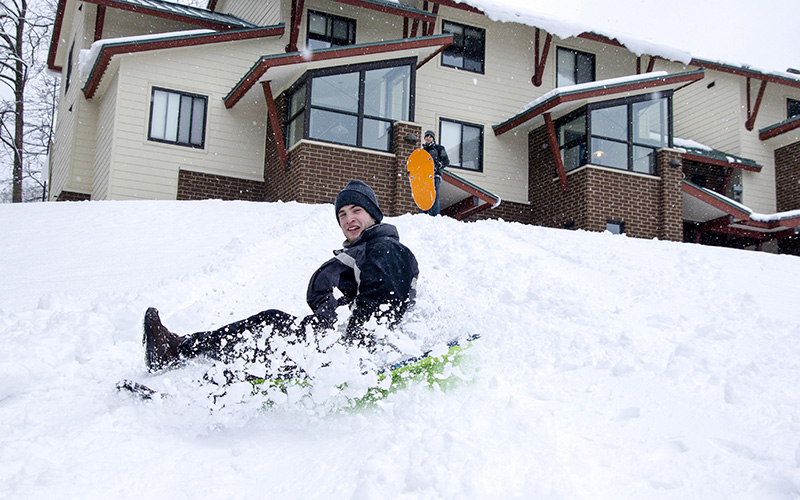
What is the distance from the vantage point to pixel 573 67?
16.7 meters

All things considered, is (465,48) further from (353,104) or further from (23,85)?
(23,85)

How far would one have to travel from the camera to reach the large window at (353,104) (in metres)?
12.6

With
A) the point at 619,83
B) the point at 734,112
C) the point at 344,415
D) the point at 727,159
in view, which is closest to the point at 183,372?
the point at 344,415

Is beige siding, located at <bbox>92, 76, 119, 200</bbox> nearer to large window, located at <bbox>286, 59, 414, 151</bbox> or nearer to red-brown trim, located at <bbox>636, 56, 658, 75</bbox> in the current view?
large window, located at <bbox>286, 59, 414, 151</bbox>

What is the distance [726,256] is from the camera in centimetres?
877

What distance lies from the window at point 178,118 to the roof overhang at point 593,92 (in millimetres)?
6972

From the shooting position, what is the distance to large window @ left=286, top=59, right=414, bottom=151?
41.2ft

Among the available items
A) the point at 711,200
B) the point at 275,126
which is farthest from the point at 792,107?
the point at 275,126

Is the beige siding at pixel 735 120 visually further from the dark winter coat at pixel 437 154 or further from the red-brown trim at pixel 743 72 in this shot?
the dark winter coat at pixel 437 154

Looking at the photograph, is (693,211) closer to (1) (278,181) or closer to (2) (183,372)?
(1) (278,181)

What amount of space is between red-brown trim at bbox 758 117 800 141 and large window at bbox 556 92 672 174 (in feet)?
15.4

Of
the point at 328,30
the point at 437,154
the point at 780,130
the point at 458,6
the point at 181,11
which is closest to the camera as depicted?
the point at 437,154

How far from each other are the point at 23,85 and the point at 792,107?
23.6 meters

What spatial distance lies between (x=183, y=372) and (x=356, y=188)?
1.45m
